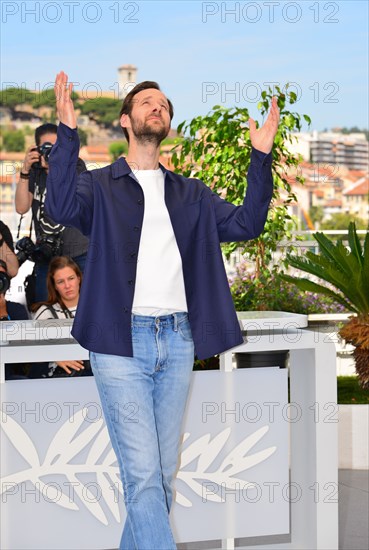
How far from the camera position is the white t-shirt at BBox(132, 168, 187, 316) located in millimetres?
2775

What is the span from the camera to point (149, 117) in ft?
9.42

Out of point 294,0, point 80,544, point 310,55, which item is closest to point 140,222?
point 80,544

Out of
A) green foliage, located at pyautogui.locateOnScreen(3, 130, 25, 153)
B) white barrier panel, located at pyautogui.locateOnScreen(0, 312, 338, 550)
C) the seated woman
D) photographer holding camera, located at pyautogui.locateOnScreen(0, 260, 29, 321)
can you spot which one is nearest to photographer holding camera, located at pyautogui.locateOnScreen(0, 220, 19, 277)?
photographer holding camera, located at pyautogui.locateOnScreen(0, 260, 29, 321)

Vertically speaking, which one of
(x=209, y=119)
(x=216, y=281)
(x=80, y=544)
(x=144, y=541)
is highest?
(x=209, y=119)

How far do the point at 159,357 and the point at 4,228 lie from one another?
10.6 feet

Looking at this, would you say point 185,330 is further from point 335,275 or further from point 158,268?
point 335,275

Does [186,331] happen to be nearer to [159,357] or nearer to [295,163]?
[159,357]

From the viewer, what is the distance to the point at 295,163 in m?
8.20

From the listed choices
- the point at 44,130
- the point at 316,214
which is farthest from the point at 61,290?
the point at 316,214

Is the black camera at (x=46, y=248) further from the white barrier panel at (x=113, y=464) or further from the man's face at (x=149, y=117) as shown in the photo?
the man's face at (x=149, y=117)

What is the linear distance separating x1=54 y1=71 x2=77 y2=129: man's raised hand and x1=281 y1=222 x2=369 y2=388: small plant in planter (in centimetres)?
363

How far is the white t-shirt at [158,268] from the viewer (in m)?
2.78

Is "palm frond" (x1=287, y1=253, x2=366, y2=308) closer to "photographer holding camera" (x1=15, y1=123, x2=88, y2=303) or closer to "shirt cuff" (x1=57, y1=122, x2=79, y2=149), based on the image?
"photographer holding camera" (x1=15, y1=123, x2=88, y2=303)

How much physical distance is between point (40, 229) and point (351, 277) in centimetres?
195
